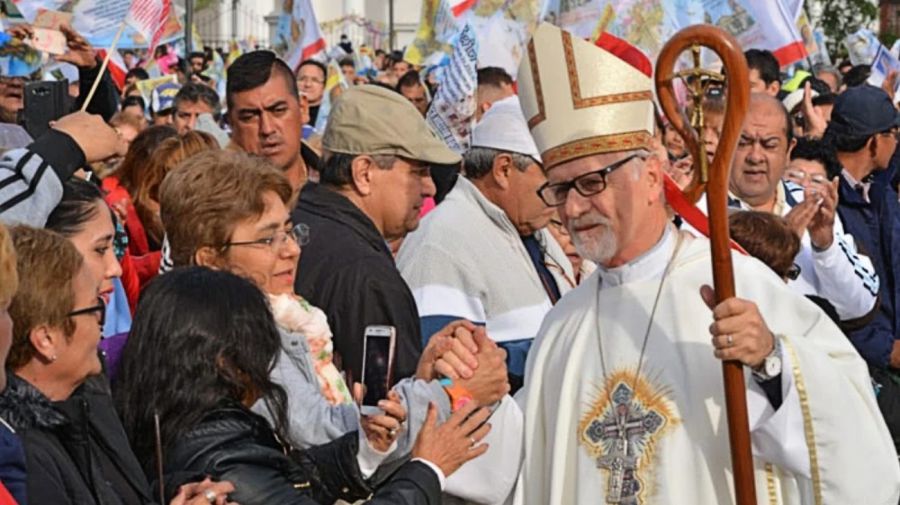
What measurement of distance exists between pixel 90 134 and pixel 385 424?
1.39m

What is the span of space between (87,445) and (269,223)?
128cm

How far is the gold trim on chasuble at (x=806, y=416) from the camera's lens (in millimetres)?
4301

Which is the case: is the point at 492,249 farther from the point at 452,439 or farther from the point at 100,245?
the point at 452,439

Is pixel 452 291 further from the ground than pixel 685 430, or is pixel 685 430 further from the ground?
pixel 452 291

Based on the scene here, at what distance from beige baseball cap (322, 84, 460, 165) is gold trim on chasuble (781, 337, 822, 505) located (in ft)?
6.58

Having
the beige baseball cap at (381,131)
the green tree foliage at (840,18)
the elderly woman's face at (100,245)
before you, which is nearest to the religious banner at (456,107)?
the beige baseball cap at (381,131)

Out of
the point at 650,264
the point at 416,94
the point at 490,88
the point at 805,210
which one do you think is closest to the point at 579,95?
the point at 650,264

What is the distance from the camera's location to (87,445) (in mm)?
3803

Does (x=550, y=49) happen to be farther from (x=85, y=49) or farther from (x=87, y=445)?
(x=85, y=49)

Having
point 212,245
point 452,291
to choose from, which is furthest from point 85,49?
point 212,245

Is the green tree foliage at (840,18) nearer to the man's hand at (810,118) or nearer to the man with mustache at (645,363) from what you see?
the man's hand at (810,118)

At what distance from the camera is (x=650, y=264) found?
15.5 feet

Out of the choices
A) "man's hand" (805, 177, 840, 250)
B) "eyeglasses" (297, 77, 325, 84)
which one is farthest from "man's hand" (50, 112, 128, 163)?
"eyeglasses" (297, 77, 325, 84)

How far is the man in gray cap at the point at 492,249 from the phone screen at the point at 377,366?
162cm
